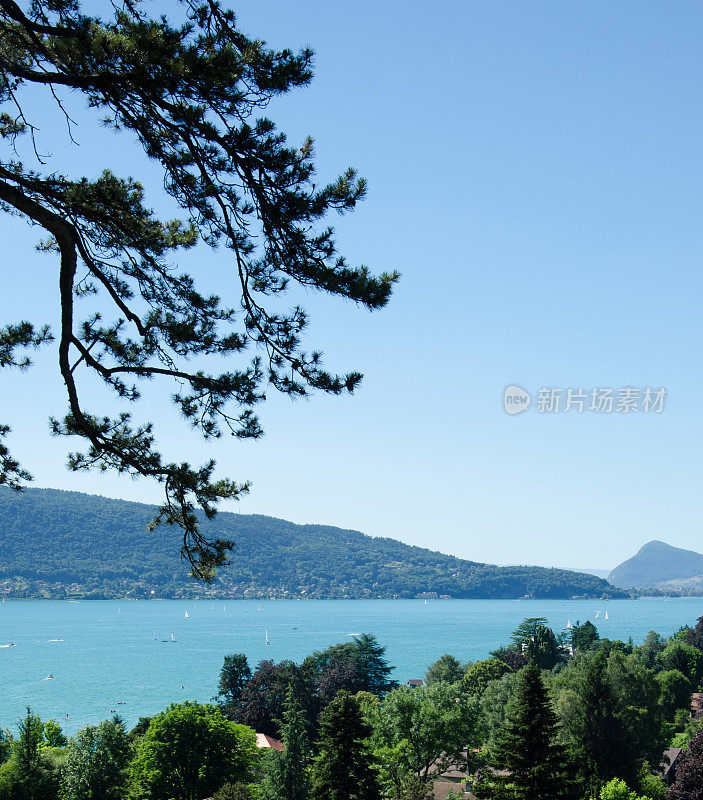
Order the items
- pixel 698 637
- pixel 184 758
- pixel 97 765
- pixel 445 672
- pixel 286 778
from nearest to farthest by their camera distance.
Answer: pixel 97 765, pixel 184 758, pixel 286 778, pixel 445 672, pixel 698 637

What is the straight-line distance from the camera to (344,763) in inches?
680

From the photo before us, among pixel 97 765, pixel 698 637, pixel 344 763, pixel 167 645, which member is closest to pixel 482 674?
pixel 698 637

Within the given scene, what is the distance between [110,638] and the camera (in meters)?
124

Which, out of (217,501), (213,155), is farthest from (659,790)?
(213,155)

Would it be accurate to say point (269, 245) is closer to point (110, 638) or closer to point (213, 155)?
point (213, 155)

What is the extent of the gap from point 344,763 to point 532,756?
15.2 feet

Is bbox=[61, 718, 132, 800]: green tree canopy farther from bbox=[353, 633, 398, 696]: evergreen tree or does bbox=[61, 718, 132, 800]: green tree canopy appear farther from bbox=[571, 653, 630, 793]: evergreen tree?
bbox=[353, 633, 398, 696]: evergreen tree

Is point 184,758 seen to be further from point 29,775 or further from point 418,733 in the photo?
point 418,733

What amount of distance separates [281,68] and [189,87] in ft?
1.89

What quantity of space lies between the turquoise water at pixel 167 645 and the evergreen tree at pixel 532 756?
43062mm

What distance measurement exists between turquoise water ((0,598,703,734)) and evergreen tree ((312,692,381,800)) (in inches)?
1595

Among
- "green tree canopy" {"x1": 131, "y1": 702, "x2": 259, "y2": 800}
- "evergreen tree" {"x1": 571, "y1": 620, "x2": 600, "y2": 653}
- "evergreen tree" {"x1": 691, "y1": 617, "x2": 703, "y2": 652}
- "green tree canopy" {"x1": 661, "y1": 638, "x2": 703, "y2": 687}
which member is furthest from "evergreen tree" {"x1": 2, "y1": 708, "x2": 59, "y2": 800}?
"evergreen tree" {"x1": 691, "y1": 617, "x2": 703, "y2": 652}

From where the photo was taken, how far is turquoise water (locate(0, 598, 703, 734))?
213 feet

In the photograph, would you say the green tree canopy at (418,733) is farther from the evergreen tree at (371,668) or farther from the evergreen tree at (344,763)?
the evergreen tree at (371,668)
